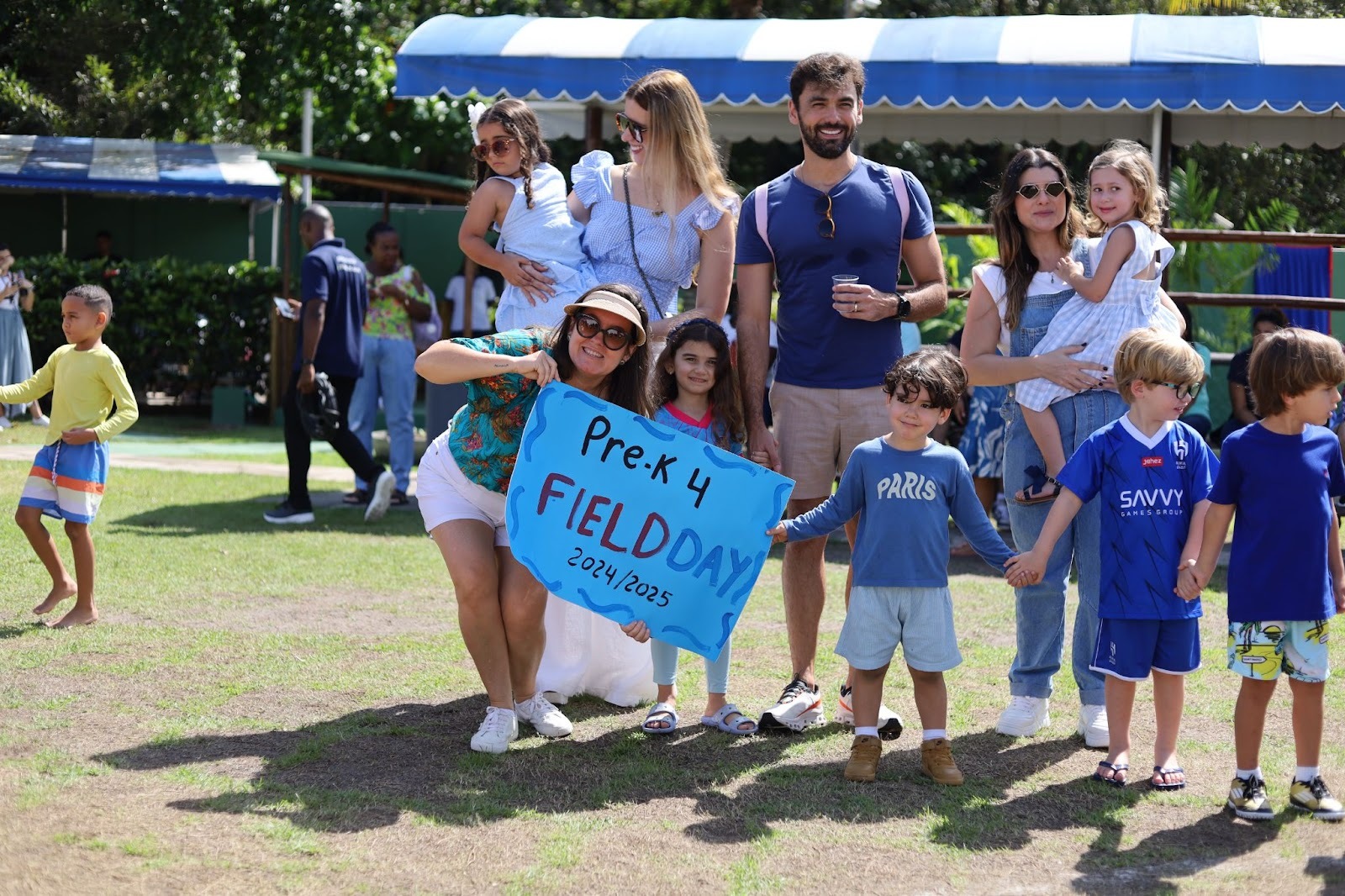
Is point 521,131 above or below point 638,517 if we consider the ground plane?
above

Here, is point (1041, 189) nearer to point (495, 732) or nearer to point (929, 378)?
point (929, 378)

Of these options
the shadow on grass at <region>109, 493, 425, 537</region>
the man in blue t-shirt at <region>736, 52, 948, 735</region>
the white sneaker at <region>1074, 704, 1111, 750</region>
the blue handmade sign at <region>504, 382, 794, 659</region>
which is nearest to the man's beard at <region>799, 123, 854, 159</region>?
the man in blue t-shirt at <region>736, 52, 948, 735</region>

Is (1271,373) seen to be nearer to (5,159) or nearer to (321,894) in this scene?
(321,894)

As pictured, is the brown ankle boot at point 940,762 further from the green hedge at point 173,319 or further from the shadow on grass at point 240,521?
the green hedge at point 173,319

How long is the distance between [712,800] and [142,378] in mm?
13497

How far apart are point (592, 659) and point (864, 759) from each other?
4.50 feet

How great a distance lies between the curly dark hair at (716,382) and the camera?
5.31m

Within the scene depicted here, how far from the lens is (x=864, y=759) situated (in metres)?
4.81

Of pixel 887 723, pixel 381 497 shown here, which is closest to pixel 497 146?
pixel 887 723

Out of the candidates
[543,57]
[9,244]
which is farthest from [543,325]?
[9,244]

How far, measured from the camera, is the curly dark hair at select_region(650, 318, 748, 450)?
17.4ft

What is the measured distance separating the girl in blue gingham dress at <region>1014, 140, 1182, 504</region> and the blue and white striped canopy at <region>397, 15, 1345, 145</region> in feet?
19.7

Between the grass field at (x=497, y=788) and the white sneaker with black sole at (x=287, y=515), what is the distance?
9.20ft

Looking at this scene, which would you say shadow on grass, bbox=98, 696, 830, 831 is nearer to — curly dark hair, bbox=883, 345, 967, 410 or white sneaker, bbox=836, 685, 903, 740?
white sneaker, bbox=836, 685, 903, 740
